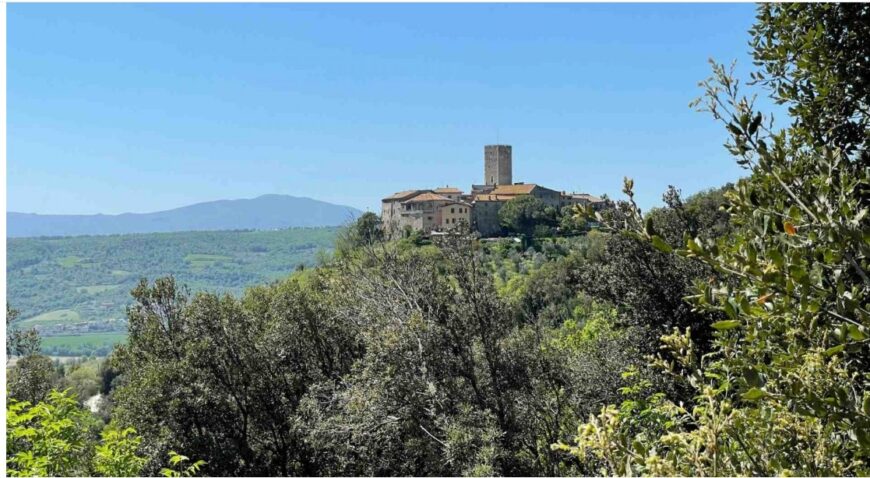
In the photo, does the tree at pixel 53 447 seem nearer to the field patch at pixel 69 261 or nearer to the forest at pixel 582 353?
the forest at pixel 582 353

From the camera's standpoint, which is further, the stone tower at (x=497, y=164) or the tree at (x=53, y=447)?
the stone tower at (x=497, y=164)

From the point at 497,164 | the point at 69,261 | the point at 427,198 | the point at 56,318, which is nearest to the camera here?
the point at 427,198

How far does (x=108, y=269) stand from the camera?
17538cm

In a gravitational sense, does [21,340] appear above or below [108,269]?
above

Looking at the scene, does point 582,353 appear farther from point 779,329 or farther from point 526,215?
point 526,215

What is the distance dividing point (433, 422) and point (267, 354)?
7.98 metres

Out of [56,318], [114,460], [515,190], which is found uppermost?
[515,190]

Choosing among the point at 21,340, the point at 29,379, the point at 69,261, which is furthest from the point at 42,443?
the point at 69,261

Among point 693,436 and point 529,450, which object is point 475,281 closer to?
point 529,450

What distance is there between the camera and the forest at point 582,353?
2182 millimetres

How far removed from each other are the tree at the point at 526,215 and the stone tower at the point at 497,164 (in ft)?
103

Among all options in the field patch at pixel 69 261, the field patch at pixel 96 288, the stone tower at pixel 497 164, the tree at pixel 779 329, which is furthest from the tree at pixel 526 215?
the field patch at pixel 69 261

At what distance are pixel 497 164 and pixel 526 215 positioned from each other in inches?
1422

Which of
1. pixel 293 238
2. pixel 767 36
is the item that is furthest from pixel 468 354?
pixel 293 238
